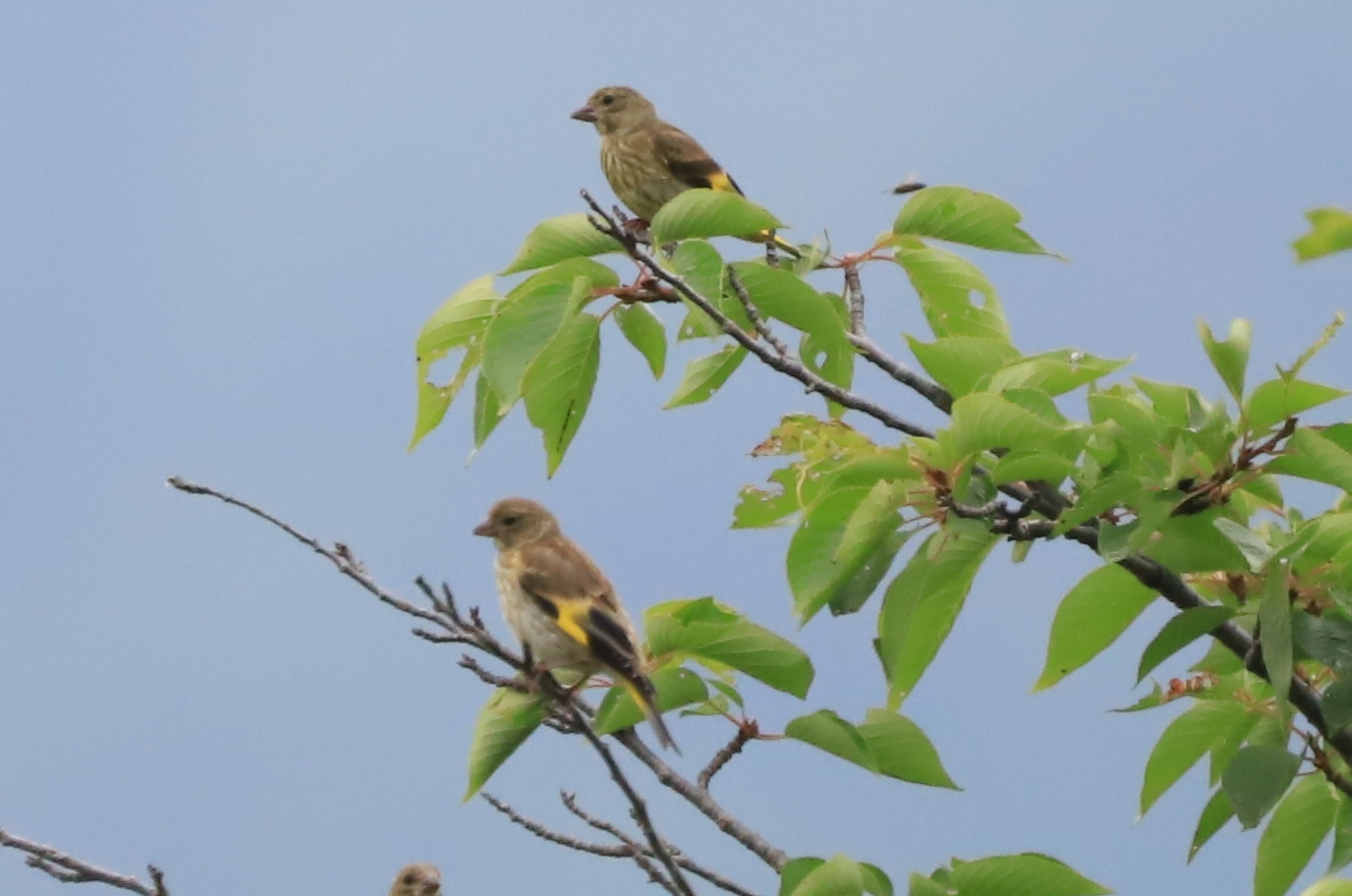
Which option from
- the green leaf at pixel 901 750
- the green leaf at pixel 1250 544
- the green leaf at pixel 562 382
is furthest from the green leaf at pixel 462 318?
the green leaf at pixel 1250 544

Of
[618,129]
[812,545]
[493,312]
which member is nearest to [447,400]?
[493,312]

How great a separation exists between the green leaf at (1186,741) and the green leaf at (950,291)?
46.7 inches

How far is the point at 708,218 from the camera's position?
4281 mm

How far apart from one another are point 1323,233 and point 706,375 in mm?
2996

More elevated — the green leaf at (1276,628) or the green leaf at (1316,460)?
the green leaf at (1316,460)

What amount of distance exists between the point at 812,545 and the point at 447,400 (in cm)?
144

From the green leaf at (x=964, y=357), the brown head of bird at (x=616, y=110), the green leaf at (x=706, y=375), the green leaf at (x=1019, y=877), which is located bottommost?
the green leaf at (x=1019, y=877)

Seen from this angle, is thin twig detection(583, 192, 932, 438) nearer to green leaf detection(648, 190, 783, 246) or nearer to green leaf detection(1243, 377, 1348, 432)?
green leaf detection(648, 190, 783, 246)

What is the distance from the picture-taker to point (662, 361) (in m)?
5.00

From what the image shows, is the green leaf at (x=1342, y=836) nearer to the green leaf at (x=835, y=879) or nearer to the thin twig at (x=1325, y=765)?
the thin twig at (x=1325, y=765)

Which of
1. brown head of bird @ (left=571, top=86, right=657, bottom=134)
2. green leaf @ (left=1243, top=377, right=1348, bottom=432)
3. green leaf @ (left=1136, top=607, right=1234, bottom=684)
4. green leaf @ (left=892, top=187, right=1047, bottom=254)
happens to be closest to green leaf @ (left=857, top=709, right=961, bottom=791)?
green leaf @ (left=1136, top=607, right=1234, bottom=684)

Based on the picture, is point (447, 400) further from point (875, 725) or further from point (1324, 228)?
point (1324, 228)

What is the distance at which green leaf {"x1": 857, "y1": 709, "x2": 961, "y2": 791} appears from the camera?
13.8ft

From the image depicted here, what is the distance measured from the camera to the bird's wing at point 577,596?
5.52 metres
